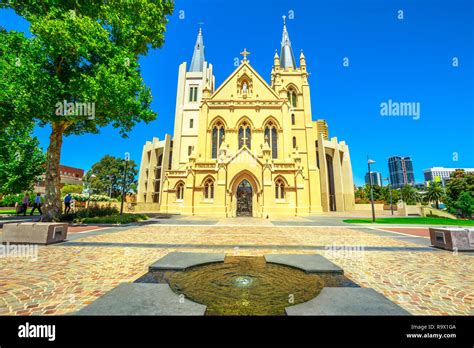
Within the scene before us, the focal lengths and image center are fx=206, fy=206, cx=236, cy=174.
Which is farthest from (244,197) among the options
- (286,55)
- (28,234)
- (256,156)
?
(286,55)

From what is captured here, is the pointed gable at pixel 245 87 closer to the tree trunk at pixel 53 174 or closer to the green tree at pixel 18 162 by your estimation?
the tree trunk at pixel 53 174

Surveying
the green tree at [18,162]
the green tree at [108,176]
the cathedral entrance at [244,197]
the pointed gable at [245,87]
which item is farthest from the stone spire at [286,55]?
the green tree at [108,176]

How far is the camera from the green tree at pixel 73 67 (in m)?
10.9

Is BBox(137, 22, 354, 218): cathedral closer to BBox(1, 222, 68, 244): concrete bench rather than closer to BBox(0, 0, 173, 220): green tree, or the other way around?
BBox(0, 0, 173, 220): green tree

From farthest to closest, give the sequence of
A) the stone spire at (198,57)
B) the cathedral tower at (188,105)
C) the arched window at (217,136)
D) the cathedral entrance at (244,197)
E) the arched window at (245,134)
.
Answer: the stone spire at (198,57), the cathedral tower at (188,105), the arched window at (245,134), the arched window at (217,136), the cathedral entrance at (244,197)

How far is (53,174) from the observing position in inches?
538

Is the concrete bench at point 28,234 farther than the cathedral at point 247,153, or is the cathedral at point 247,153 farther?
the cathedral at point 247,153

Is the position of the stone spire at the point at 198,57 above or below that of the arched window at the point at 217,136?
above

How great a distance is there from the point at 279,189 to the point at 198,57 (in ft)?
113

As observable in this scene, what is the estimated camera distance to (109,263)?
15.7 feet

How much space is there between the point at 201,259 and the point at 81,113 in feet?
40.5

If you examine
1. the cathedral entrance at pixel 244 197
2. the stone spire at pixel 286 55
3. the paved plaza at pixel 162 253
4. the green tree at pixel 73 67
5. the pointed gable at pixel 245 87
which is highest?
the stone spire at pixel 286 55
